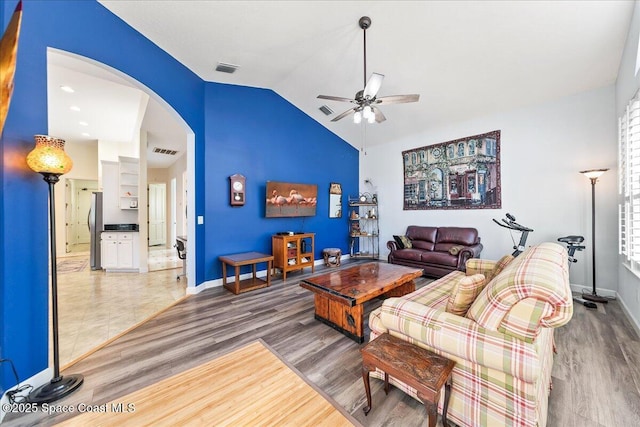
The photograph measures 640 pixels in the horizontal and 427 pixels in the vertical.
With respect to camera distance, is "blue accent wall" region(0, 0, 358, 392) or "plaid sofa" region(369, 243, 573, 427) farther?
"blue accent wall" region(0, 0, 358, 392)

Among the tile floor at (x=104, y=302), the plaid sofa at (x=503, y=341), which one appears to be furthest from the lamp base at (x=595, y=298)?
the tile floor at (x=104, y=302)

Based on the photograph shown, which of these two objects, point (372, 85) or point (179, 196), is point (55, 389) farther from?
point (179, 196)

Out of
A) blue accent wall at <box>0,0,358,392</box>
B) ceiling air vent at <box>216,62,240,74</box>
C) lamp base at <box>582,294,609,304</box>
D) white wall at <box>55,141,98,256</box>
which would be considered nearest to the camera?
blue accent wall at <box>0,0,358,392</box>

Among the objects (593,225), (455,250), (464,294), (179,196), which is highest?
(179,196)

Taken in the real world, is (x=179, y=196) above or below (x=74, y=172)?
below

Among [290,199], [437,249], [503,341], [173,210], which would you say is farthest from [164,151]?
[503,341]

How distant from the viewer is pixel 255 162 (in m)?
4.69

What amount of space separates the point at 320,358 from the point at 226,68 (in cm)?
425

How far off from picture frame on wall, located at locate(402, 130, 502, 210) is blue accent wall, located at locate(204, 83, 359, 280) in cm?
201

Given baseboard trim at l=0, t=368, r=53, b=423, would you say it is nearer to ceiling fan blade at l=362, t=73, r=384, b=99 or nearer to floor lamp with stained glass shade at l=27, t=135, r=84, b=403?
floor lamp with stained glass shade at l=27, t=135, r=84, b=403

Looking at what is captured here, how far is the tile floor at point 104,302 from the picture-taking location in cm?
256

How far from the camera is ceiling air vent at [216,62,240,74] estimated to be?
3.75m

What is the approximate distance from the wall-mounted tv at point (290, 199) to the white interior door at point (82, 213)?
8.30m

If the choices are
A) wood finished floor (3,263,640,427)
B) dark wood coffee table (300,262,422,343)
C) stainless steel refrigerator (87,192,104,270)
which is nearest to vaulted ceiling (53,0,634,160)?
dark wood coffee table (300,262,422,343)
